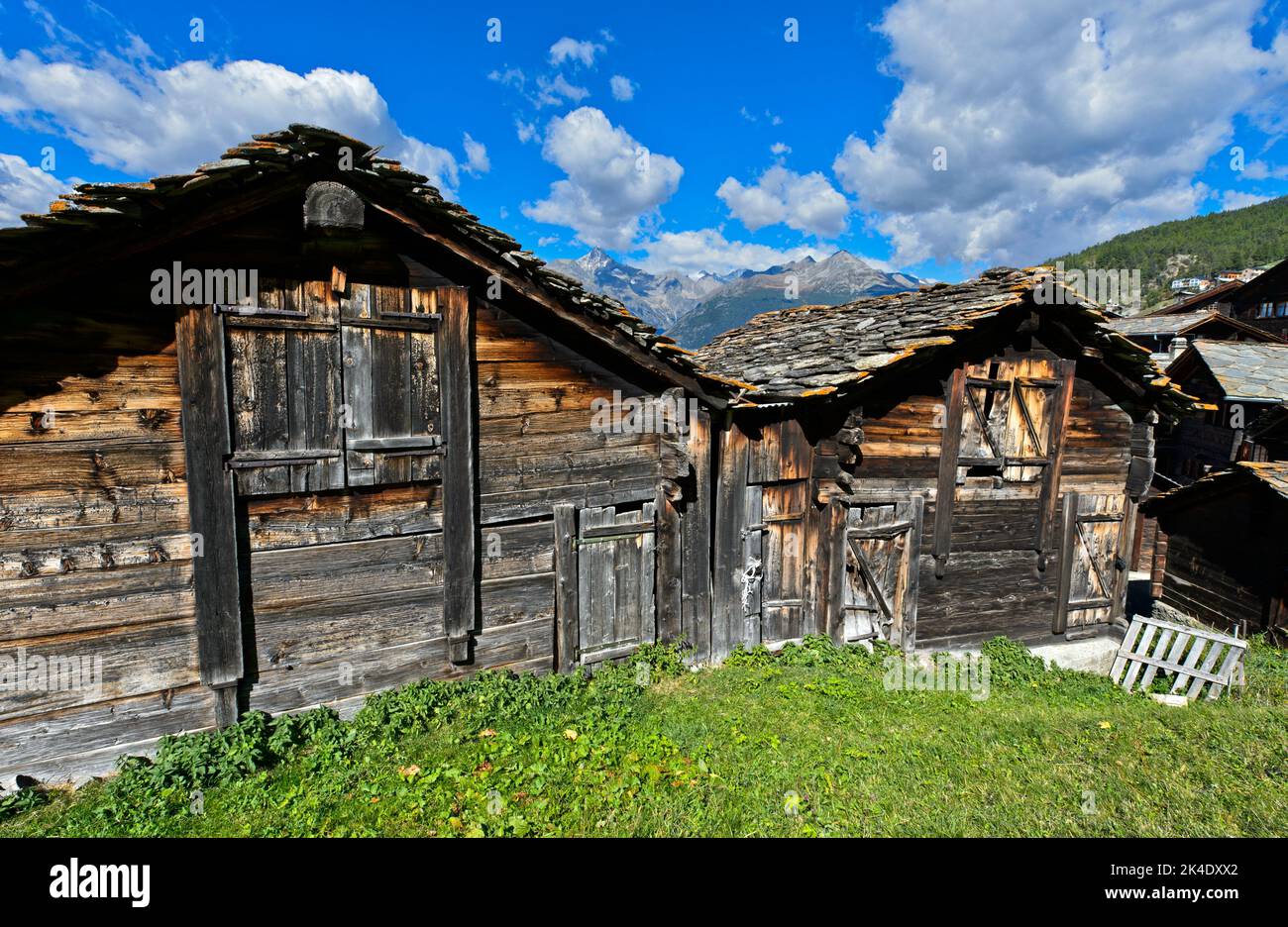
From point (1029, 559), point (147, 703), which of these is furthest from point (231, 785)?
point (1029, 559)

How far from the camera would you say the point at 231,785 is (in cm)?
526

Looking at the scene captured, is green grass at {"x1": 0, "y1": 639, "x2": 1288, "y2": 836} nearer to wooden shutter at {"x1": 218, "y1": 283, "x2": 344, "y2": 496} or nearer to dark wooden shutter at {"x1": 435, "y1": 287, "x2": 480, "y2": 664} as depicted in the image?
dark wooden shutter at {"x1": 435, "y1": 287, "x2": 480, "y2": 664}

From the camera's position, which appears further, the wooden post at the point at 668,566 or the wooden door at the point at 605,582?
the wooden post at the point at 668,566

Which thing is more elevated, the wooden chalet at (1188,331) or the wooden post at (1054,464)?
the wooden chalet at (1188,331)

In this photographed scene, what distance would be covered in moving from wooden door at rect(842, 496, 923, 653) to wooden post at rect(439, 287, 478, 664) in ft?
18.7

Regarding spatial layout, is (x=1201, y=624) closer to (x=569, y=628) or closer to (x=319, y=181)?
(x=569, y=628)

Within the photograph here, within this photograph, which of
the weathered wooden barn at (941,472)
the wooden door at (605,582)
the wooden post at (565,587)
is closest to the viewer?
the wooden post at (565,587)

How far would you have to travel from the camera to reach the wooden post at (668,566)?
7.98 m

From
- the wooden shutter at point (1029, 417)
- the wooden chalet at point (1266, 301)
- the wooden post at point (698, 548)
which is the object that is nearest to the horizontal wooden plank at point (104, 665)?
the wooden post at point (698, 548)

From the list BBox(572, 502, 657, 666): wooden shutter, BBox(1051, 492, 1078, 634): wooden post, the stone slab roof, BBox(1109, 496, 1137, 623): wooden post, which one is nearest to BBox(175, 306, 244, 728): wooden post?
BBox(572, 502, 657, 666): wooden shutter

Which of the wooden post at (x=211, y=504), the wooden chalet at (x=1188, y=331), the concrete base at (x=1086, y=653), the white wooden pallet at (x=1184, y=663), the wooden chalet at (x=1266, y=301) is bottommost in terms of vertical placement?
the concrete base at (x=1086, y=653)

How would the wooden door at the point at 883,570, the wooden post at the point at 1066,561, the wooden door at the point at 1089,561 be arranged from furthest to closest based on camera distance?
the wooden door at the point at 1089,561 < the wooden post at the point at 1066,561 < the wooden door at the point at 883,570

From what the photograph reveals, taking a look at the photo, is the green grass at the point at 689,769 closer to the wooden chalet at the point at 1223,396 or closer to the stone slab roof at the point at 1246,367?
the stone slab roof at the point at 1246,367

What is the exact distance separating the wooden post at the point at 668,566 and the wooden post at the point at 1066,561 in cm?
705
